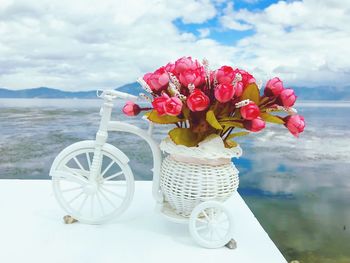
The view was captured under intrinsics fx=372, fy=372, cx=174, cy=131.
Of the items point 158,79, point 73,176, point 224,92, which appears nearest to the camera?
point 224,92

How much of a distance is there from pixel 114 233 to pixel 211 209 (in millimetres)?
328

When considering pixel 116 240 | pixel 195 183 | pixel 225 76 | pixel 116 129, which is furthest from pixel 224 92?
pixel 116 240

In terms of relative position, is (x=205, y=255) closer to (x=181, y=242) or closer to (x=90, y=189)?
(x=181, y=242)

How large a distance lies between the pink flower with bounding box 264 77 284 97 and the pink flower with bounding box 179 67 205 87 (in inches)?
7.5

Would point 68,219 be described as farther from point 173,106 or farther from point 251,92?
point 251,92

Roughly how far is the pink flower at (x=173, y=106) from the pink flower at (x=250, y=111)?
0.56 feet

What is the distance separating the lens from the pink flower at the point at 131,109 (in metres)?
1.15

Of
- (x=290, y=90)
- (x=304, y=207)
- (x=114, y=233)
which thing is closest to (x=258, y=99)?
(x=290, y=90)

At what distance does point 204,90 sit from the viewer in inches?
41.6

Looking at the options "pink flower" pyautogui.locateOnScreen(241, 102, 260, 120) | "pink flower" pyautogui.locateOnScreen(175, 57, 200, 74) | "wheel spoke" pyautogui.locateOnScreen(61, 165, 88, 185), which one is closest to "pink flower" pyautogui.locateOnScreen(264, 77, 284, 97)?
"pink flower" pyautogui.locateOnScreen(241, 102, 260, 120)

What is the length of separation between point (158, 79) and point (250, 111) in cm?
28

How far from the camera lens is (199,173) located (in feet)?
3.53

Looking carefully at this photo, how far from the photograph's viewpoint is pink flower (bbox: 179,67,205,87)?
3.34 ft

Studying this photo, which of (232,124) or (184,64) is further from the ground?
(184,64)
